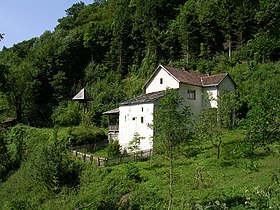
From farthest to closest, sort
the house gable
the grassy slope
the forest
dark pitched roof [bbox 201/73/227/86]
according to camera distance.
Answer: dark pitched roof [bbox 201/73/227/86] < the house gable < the grassy slope < the forest

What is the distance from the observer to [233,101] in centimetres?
2841

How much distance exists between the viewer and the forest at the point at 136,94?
1084 centimetres

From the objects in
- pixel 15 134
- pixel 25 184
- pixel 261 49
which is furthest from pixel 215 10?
pixel 261 49

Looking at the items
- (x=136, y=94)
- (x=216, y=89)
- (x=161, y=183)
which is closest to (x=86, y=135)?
(x=216, y=89)

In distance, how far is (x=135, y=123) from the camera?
113ft

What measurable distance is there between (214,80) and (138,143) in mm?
10629

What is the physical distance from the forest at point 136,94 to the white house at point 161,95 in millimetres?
2596

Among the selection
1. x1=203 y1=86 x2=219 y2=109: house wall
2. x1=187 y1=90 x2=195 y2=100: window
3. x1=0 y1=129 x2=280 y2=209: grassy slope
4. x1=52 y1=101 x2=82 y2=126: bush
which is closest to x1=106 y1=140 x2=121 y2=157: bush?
x1=0 y1=129 x2=280 y2=209: grassy slope

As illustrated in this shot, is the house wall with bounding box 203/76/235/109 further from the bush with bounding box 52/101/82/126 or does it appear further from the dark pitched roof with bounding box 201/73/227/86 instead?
the bush with bounding box 52/101/82/126

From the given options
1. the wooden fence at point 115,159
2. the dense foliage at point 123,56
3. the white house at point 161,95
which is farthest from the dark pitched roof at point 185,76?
the wooden fence at point 115,159

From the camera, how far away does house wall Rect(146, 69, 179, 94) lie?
3628 cm

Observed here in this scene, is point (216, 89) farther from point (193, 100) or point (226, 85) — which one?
Result: point (193, 100)

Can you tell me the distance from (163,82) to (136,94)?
13370 millimetres

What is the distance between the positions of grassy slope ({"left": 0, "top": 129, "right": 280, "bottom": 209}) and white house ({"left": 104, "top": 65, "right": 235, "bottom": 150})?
656cm
